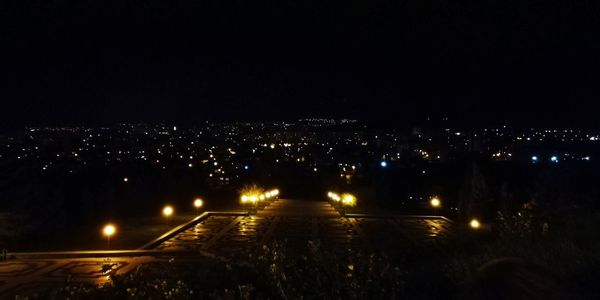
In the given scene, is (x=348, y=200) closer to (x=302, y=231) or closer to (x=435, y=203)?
(x=435, y=203)

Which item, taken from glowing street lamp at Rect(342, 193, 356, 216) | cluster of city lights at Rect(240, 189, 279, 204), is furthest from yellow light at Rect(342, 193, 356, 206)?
cluster of city lights at Rect(240, 189, 279, 204)

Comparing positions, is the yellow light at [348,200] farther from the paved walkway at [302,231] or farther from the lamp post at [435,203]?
the lamp post at [435,203]

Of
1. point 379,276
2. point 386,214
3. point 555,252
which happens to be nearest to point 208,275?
point 379,276

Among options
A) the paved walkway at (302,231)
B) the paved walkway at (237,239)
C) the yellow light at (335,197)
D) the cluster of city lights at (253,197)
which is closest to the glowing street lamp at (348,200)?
the yellow light at (335,197)

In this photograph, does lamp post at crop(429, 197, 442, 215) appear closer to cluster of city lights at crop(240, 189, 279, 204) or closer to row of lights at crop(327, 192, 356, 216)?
row of lights at crop(327, 192, 356, 216)

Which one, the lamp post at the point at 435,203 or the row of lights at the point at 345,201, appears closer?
the lamp post at the point at 435,203

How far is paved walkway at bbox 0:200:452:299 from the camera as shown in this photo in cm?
2023

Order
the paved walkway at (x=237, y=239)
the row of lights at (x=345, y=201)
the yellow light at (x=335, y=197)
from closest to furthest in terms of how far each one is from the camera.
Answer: the paved walkway at (x=237, y=239)
the row of lights at (x=345, y=201)
the yellow light at (x=335, y=197)

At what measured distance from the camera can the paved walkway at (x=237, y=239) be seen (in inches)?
797

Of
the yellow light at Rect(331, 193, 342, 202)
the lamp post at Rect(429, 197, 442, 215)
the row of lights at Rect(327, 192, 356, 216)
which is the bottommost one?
the lamp post at Rect(429, 197, 442, 215)

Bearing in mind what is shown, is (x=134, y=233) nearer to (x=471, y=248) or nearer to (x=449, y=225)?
(x=449, y=225)

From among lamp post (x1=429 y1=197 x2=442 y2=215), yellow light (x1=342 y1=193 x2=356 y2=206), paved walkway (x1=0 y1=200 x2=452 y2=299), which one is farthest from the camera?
yellow light (x1=342 y1=193 x2=356 y2=206)

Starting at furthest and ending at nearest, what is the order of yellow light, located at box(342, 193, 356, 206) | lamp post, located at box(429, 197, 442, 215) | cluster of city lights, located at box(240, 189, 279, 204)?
yellow light, located at box(342, 193, 356, 206), cluster of city lights, located at box(240, 189, 279, 204), lamp post, located at box(429, 197, 442, 215)

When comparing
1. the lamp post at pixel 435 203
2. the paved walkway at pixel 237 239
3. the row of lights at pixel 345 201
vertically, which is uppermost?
the row of lights at pixel 345 201
